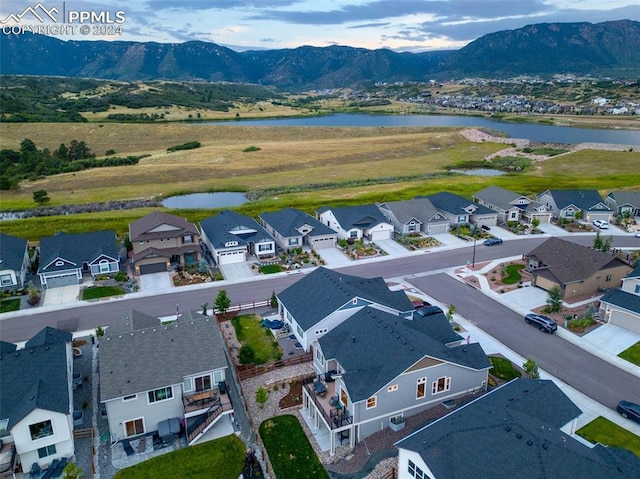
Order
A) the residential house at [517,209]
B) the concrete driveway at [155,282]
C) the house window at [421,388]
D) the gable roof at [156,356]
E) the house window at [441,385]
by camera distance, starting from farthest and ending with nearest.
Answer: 1. the residential house at [517,209]
2. the concrete driveway at [155,282]
3. the house window at [441,385]
4. the house window at [421,388]
5. the gable roof at [156,356]

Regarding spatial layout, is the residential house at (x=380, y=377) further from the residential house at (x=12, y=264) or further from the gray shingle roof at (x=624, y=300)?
the residential house at (x=12, y=264)

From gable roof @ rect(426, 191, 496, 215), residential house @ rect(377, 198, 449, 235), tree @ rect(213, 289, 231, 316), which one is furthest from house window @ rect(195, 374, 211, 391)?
gable roof @ rect(426, 191, 496, 215)

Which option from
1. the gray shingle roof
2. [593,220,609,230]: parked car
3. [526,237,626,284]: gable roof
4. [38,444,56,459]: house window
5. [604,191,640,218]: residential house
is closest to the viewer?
[38,444,56,459]: house window

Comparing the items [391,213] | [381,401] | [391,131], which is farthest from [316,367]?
[391,131]

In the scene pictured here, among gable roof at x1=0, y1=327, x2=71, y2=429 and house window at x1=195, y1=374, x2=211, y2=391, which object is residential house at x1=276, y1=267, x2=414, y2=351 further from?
gable roof at x1=0, y1=327, x2=71, y2=429

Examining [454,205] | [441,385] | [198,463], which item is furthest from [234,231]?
[441,385]

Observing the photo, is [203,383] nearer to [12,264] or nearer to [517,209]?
[12,264]

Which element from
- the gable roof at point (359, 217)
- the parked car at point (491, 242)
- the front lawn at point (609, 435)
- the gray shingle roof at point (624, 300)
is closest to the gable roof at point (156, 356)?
the front lawn at point (609, 435)
